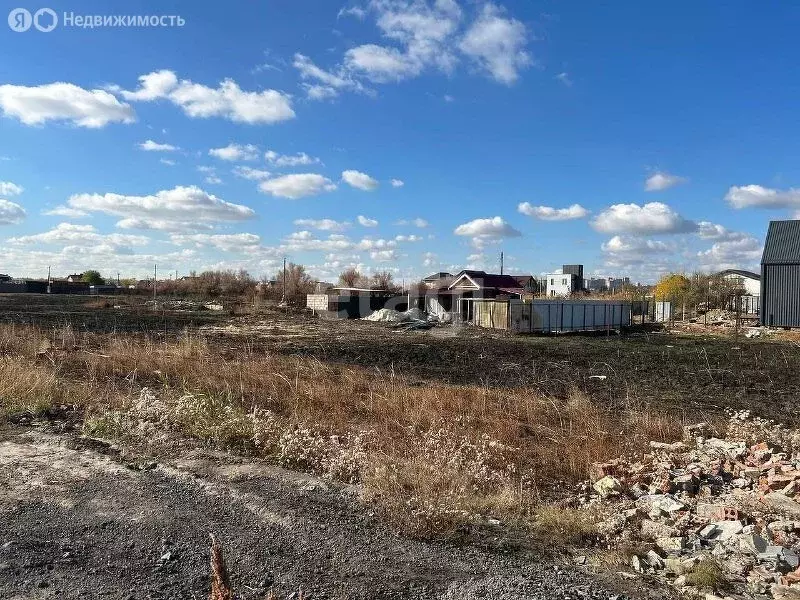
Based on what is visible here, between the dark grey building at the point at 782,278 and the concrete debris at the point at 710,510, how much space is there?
2773 centimetres

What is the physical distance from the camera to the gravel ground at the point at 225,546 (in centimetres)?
322

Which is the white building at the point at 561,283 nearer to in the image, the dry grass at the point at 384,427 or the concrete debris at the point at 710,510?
the dry grass at the point at 384,427

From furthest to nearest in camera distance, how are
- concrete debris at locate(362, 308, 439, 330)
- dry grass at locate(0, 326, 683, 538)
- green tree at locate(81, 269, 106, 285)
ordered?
green tree at locate(81, 269, 106, 285)
concrete debris at locate(362, 308, 439, 330)
dry grass at locate(0, 326, 683, 538)

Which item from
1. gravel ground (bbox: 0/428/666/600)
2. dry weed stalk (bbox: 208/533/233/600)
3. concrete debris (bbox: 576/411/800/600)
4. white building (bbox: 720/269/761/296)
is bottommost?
gravel ground (bbox: 0/428/666/600)

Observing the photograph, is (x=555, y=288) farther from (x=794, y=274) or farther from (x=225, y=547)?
(x=225, y=547)

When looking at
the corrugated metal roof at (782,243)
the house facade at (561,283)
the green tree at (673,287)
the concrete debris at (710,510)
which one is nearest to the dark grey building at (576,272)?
the house facade at (561,283)

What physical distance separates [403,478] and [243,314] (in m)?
40.8

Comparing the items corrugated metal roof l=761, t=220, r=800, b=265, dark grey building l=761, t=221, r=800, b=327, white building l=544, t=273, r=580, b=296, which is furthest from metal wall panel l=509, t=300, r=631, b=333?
white building l=544, t=273, r=580, b=296

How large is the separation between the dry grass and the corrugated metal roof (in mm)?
25941

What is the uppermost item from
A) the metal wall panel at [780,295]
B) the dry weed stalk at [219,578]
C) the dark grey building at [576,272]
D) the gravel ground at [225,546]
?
the dark grey building at [576,272]

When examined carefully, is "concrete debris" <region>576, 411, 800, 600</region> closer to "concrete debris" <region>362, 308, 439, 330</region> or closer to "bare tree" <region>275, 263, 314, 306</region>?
"concrete debris" <region>362, 308, 439, 330</region>

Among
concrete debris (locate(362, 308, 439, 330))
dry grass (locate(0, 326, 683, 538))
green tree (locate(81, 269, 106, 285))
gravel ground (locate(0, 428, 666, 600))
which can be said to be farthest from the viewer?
green tree (locate(81, 269, 106, 285))

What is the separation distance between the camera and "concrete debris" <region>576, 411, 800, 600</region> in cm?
344

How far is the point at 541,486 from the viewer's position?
5293 millimetres
